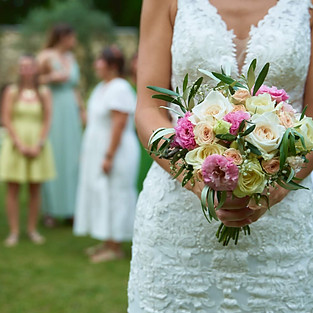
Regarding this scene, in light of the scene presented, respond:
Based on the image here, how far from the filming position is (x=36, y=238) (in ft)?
25.1

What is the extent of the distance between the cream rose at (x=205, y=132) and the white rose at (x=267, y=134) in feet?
0.35

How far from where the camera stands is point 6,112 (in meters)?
7.49

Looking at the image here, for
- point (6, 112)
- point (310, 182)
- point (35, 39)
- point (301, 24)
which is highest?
point (301, 24)

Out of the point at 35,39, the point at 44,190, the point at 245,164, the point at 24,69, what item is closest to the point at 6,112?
the point at 24,69

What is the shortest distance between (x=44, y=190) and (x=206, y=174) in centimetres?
683

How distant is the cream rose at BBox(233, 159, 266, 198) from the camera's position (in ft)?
6.36

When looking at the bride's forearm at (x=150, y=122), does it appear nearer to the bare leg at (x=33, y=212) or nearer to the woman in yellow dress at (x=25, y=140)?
Answer: the woman in yellow dress at (x=25, y=140)

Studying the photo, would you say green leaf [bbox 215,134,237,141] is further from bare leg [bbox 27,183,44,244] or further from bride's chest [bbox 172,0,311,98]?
bare leg [bbox 27,183,44,244]

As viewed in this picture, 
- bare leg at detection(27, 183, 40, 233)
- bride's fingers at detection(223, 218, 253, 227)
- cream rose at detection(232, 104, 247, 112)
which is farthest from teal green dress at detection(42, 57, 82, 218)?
cream rose at detection(232, 104, 247, 112)

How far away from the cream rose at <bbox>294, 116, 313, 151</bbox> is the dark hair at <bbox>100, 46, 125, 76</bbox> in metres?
4.80

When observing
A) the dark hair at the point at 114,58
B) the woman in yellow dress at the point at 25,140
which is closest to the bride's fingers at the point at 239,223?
the dark hair at the point at 114,58

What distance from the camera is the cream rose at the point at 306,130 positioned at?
1.99 m

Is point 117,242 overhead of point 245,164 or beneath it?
beneath

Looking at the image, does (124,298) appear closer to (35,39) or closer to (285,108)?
(285,108)
